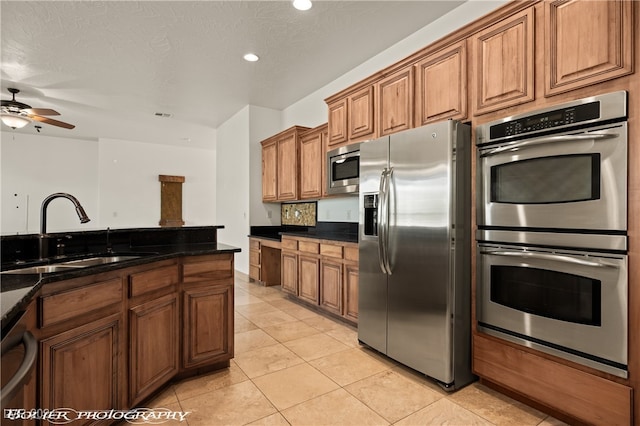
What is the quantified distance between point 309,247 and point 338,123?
4.93 ft

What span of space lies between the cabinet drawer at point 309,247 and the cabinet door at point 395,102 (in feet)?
5.08

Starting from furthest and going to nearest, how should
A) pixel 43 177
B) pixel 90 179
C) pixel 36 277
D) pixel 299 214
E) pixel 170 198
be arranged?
pixel 170 198, pixel 90 179, pixel 43 177, pixel 299 214, pixel 36 277

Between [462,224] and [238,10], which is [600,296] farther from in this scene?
[238,10]

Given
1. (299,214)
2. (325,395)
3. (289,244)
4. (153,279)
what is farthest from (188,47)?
(325,395)

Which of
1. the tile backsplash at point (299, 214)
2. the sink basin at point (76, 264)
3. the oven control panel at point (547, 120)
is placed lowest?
the sink basin at point (76, 264)

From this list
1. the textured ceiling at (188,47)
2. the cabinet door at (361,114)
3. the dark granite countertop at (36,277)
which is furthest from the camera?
the cabinet door at (361,114)

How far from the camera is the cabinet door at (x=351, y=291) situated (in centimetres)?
333

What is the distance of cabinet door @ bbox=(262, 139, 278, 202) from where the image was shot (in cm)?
539

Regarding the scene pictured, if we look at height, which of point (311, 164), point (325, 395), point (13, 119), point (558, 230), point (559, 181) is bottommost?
point (325, 395)

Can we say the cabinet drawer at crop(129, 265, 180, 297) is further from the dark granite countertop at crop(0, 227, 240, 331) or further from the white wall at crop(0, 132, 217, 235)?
the white wall at crop(0, 132, 217, 235)

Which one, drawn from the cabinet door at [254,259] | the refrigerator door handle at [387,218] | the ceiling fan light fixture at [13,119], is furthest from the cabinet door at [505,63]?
the ceiling fan light fixture at [13,119]

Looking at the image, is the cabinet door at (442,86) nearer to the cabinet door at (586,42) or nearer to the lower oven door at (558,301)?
the cabinet door at (586,42)

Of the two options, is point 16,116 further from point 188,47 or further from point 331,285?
point 331,285

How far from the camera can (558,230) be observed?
182 cm
